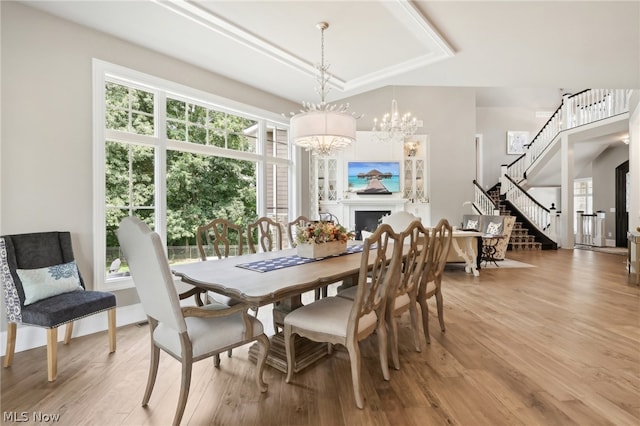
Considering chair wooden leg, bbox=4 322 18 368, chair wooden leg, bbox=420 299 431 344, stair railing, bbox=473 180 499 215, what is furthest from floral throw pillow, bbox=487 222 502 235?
chair wooden leg, bbox=4 322 18 368

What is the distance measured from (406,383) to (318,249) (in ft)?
3.80

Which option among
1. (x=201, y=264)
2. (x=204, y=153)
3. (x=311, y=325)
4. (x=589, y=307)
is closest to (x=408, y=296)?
(x=311, y=325)

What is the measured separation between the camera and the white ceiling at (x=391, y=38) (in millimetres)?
2693

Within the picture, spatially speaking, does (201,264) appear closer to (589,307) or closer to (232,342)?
(232,342)

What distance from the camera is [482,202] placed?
7875 mm

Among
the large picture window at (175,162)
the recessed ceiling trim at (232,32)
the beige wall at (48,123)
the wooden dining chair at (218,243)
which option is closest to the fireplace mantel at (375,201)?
the large picture window at (175,162)

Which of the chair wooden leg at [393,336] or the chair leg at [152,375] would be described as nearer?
the chair leg at [152,375]

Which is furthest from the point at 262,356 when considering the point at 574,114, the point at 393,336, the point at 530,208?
the point at 574,114

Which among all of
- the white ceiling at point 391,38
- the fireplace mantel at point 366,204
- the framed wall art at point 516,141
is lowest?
the fireplace mantel at point 366,204

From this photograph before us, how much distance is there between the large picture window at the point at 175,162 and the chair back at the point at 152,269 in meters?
1.54

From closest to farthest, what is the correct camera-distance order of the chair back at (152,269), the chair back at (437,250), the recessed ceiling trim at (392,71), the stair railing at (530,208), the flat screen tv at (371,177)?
the chair back at (152,269) → the chair back at (437,250) → the recessed ceiling trim at (392,71) → the flat screen tv at (371,177) → the stair railing at (530,208)

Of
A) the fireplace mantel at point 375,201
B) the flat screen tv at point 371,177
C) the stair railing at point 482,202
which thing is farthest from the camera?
the stair railing at point 482,202

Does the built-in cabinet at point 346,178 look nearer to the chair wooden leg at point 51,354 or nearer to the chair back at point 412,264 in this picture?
the chair back at point 412,264

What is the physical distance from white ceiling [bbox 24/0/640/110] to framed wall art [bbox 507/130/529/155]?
20.5 feet
